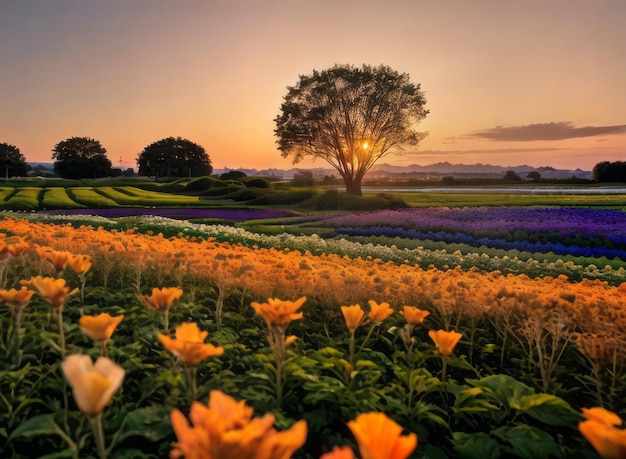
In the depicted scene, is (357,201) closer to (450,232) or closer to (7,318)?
(450,232)

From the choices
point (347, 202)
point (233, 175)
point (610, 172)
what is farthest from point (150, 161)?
point (610, 172)

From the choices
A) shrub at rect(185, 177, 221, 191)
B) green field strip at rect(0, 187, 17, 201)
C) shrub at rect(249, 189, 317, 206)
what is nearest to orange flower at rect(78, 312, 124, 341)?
shrub at rect(249, 189, 317, 206)

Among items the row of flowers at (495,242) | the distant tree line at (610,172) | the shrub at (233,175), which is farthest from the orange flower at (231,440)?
the distant tree line at (610,172)

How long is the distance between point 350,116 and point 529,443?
3402cm

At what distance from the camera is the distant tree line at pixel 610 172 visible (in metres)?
53.7

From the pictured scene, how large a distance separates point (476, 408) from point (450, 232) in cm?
1445

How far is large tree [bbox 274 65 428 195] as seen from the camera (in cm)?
3384

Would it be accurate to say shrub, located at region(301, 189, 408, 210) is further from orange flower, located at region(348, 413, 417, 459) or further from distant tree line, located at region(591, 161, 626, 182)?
distant tree line, located at region(591, 161, 626, 182)

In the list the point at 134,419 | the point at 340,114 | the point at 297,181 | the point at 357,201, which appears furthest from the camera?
the point at 297,181

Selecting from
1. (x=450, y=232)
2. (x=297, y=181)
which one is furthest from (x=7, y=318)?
(x=297, y=181)

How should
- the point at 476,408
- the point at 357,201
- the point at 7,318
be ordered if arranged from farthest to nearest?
1. the point at 357,201
2. the point at 7,318
3. the point at 476,408

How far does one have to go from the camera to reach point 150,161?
209 feet

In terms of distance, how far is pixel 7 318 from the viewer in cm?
300

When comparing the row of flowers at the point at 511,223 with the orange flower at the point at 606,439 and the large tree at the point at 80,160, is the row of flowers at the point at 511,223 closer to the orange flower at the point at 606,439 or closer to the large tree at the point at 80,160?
the orange flower at the point at 606,439
